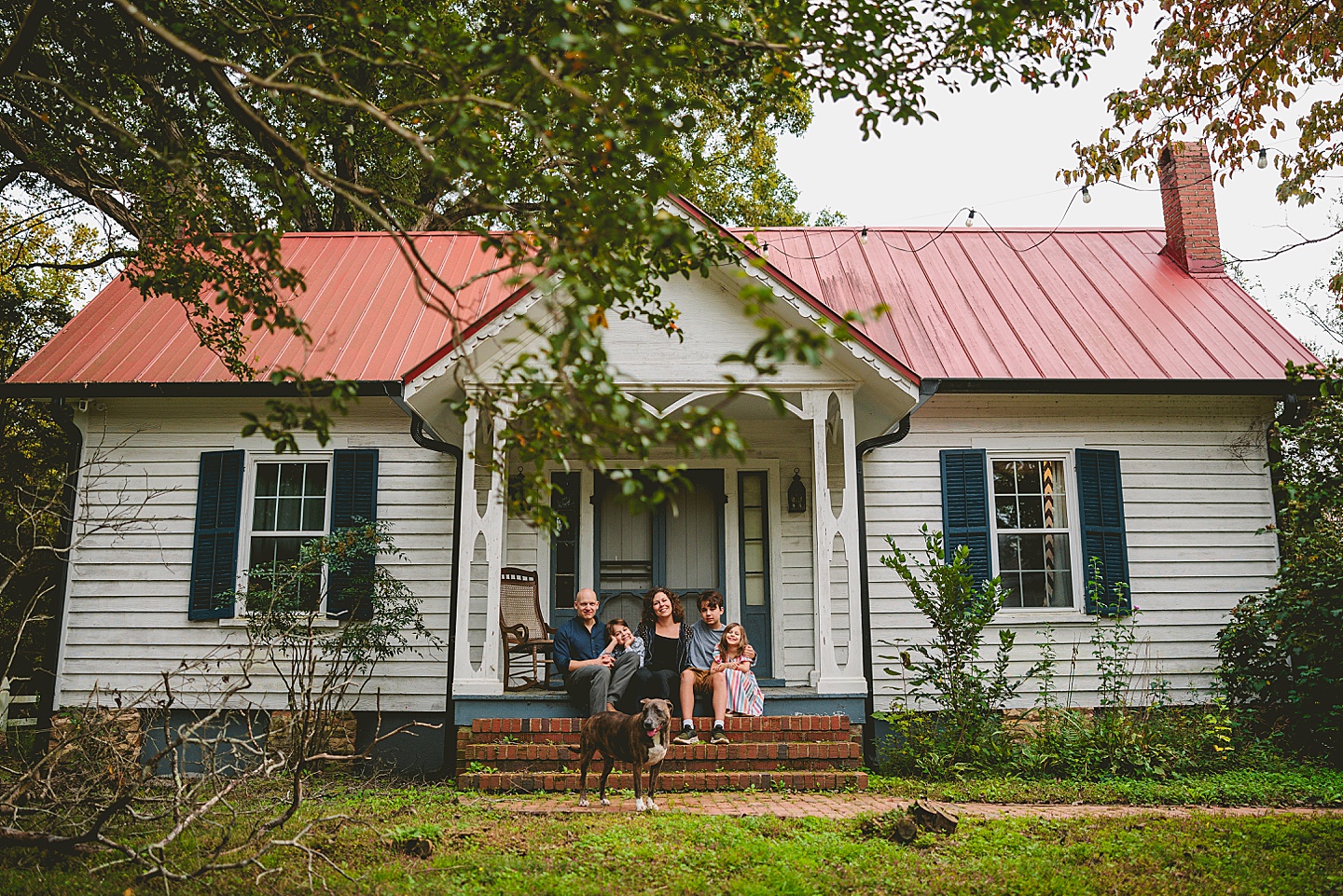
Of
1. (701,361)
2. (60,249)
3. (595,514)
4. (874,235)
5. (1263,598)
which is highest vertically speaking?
(60,249)

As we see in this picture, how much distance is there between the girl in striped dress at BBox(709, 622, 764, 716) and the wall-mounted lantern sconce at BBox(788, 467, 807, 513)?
2.14 meters

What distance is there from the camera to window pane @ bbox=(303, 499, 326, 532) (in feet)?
31.6

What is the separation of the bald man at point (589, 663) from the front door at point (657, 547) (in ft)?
5.40

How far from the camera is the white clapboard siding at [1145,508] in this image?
921 centimetres

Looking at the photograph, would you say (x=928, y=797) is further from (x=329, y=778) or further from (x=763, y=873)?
(x=329, y=778)

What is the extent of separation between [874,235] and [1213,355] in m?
4.20

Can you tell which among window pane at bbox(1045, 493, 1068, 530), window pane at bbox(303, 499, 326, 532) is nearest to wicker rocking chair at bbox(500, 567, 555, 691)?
window pane at bbox(303, 499, 326, 532)

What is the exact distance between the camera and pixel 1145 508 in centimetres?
951

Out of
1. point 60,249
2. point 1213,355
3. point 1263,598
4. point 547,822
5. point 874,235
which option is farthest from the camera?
point 60,249

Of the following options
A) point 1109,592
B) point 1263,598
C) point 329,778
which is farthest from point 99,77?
point 1263,598

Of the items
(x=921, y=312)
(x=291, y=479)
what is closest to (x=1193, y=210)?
Result: (x=921, y=312)

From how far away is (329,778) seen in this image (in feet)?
27.2

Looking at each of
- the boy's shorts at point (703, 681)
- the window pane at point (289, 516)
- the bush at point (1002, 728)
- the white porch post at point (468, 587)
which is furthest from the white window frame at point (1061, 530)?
the window pane at point (289, 516)

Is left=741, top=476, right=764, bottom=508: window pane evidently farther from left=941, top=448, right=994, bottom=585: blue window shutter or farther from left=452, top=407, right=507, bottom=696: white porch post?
left=452, top=407, right=507, bottom=696: white porch post
